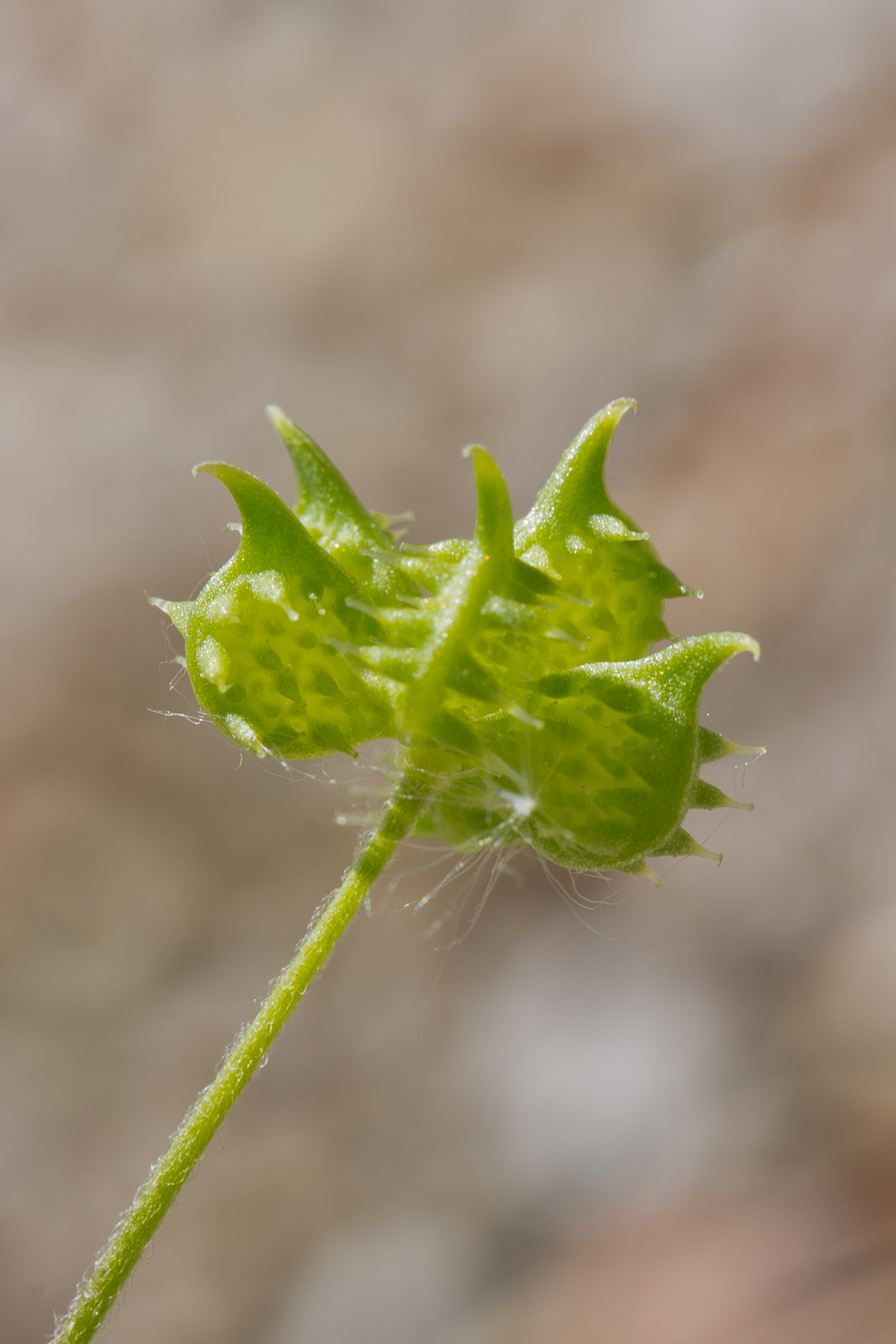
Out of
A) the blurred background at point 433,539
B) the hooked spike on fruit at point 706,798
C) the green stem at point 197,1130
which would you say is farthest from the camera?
the blurred background at point 433,539

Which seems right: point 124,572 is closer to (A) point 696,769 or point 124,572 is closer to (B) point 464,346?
(B) point 464,346

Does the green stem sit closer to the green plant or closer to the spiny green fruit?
the green plant

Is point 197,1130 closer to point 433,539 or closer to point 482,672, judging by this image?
point 482,672

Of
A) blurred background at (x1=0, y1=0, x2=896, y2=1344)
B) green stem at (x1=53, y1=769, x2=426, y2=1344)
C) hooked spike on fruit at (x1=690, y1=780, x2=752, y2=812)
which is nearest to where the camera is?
green stem at (x1=53, y1=769, x2=426, y2=1344)

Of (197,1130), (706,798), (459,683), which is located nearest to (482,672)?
(459,683)

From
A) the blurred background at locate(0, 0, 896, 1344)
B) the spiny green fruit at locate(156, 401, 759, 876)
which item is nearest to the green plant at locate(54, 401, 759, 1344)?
the spiny green fruit at locate(156, 401, 759, 876)

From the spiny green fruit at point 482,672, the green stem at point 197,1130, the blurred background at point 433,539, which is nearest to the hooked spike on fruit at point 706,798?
the spiny green fruit at point 482,672

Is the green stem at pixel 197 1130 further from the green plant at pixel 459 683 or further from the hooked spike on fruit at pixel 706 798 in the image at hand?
the hooked spike on fruit at pixel 706 798
